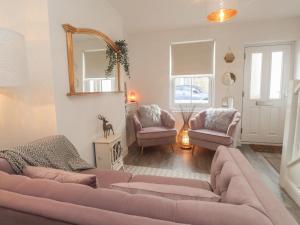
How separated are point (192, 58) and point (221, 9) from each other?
6.93 ft

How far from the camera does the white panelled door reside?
3807 mm

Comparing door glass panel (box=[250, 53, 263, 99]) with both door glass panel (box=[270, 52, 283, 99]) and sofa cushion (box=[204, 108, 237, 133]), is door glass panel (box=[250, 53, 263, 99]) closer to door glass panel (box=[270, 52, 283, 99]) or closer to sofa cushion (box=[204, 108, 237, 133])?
door glass panel (box=[270, 52, 283, 99])

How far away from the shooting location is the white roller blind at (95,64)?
2.40 meters

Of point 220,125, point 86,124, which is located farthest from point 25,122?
point 220,125

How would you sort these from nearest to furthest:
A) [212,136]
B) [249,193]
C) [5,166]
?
[249,193] → [5,166] → [212,136]

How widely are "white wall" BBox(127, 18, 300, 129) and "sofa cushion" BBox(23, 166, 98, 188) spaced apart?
11.2 ft

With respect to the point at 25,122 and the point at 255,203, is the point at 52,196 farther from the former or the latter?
the point at 25,122

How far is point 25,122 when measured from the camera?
1.94 m

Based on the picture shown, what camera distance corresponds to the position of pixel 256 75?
3.93 metres

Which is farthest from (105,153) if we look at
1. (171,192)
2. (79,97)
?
(171,192)

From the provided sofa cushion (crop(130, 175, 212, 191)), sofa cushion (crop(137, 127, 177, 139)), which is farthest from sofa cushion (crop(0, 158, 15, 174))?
sofa cushion (crop(137, 127, 177, 139))

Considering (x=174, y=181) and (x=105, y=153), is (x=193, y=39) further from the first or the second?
(x=174, y=181)

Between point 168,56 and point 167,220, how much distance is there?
13.1 feet

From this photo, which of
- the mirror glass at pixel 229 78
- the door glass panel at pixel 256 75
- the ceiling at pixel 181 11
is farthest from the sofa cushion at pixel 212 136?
the ceiling at pixel 181 11
